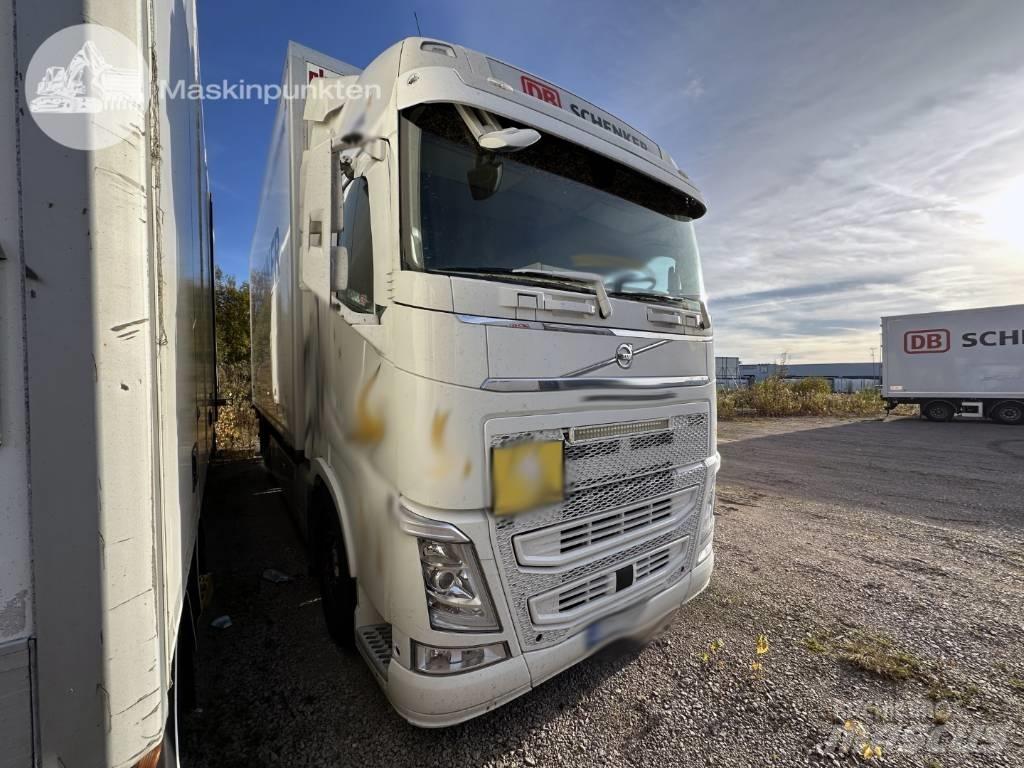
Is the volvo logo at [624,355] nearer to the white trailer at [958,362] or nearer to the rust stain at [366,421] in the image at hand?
the rust stain at [366,421]

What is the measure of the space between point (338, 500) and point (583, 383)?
1.37m

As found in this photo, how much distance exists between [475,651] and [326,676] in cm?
112

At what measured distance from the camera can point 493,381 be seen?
1.70m

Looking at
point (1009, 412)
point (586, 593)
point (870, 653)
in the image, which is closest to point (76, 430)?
point (586, 593)

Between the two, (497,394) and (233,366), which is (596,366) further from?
(233,366)

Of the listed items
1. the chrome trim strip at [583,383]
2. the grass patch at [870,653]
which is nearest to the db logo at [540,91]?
the chrome trim strip at [583,383]

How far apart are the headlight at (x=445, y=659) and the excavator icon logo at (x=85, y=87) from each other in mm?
1725

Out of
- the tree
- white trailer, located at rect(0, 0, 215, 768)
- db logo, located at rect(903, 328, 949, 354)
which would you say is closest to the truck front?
white trailer, located at rect(0, 0, 215, 768)

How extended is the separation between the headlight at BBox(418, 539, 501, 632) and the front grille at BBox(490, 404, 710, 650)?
12cm

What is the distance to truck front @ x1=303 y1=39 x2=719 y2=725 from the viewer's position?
1653 mm

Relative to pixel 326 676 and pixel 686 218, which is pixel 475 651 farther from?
pixel 686 218

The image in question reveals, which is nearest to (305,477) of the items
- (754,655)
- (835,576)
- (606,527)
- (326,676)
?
(326,676)

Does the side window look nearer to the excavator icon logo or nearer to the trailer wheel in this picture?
the excavator icon logo

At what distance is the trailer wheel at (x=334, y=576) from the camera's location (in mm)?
2371
